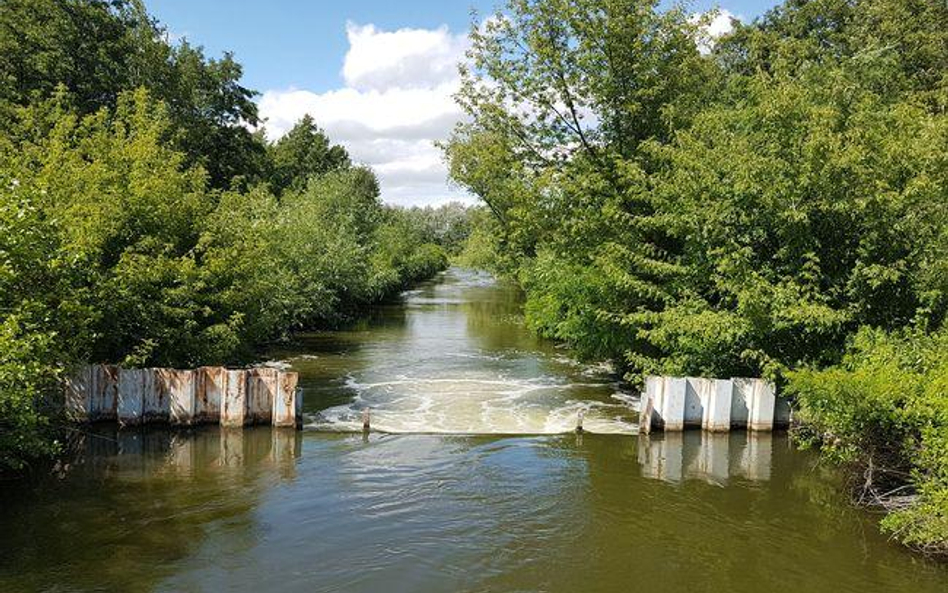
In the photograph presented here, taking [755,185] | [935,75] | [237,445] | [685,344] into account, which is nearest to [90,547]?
[237,445]

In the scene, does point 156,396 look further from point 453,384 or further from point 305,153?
point 305,153

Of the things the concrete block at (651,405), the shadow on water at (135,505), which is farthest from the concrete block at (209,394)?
the concrete block at (651,405)

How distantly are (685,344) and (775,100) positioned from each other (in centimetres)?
617

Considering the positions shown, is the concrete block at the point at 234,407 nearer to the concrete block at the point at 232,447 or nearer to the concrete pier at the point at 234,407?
the concrete pier at the point at 234,407

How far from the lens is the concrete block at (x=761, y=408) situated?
16469mm

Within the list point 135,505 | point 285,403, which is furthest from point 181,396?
point 135,505

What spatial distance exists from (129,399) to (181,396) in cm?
108

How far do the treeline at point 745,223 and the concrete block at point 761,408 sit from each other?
27.2 inches

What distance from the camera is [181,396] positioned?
15742mm

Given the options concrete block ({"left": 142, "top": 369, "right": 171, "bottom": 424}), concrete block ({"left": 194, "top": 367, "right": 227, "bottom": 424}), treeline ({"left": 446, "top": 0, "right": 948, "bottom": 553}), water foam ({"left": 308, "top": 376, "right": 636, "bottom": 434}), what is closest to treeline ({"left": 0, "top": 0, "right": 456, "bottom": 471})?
concrete block ({"left": 142, "top": 369, "right": 171, "bottom": 424})

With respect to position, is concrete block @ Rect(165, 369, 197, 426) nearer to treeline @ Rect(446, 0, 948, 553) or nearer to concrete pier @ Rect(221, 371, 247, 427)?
concrete pier @ Rect(221, 371, 247, 427)

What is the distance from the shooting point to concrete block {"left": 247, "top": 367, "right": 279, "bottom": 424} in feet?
52.3

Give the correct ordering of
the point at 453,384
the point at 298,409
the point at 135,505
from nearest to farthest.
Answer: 1. the point at 135,505
2. the point at 298,409
3. the point at 453,384

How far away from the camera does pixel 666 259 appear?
67.8ft
